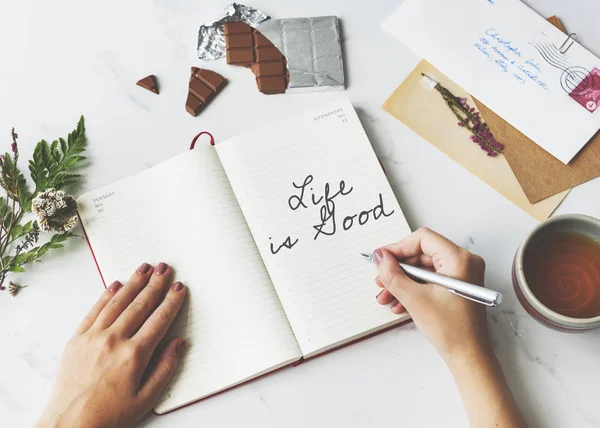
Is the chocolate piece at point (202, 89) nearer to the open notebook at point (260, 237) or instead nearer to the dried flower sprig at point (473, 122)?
the open notebook at point (260, 237)

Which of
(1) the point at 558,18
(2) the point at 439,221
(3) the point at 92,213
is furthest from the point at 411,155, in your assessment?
(3) the point at 92,213

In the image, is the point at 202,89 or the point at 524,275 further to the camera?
the point at 202,89

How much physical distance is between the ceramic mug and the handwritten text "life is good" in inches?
7.5

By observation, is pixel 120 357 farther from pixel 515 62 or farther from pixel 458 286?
pixel 515 62

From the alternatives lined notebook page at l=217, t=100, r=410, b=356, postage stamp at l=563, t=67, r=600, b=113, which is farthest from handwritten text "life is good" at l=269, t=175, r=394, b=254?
postage stamp at l=563, t=67, r=600, b=113

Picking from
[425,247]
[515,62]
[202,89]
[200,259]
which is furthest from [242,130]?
[515,62]

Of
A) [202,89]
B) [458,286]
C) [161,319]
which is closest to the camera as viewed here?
[458,286]

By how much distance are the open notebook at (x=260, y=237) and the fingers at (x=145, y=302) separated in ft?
0.07

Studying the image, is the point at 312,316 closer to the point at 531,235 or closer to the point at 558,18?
the point at 531,235

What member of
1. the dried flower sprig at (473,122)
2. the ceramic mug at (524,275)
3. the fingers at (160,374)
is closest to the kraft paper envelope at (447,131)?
the dried flower sprig at (473,122)

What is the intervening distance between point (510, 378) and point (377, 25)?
562 millimetres

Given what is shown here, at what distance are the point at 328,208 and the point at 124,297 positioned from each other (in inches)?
12.2

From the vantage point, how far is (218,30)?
900 mm

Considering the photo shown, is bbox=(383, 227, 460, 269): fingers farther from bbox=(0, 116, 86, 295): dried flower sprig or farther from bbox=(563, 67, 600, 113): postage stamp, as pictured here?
bbox=(0, 116, 86, 295): dried flower sprig
